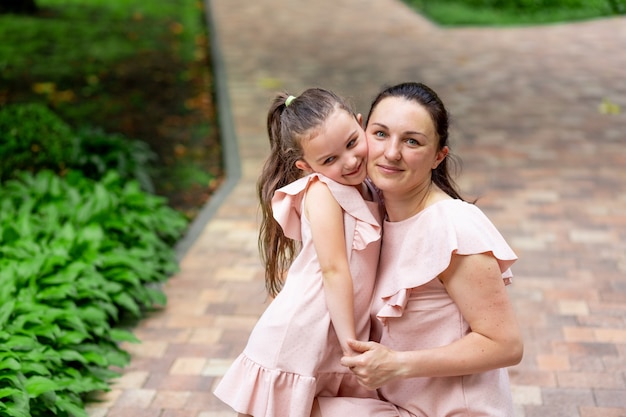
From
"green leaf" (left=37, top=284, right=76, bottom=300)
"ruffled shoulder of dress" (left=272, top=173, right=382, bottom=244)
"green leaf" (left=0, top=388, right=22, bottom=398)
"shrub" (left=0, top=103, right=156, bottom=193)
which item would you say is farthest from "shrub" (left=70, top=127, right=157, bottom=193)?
"ruffled shoulder of dress" (left=272, top=173, right=382, bottom=244)

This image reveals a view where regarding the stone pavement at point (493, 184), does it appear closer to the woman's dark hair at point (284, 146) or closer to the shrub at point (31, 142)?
the woman's dark hair at point (284, 146)

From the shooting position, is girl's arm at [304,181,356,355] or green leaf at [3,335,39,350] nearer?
girl's arm at [304,181,356,355]

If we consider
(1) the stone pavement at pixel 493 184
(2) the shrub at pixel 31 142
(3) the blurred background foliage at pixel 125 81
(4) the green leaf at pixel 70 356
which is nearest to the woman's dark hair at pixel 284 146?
A: (1) the stone pavement at pixel 493 184

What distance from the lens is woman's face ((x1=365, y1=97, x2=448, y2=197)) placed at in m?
2.54

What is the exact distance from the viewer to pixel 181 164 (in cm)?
779

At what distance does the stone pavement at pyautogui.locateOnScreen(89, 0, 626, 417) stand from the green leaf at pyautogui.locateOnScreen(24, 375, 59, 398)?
312mm

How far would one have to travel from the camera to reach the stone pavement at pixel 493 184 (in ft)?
13.4

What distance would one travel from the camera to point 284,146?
9.05ft

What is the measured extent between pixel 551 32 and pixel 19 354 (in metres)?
10.8

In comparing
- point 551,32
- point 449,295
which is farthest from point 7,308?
point 551,32

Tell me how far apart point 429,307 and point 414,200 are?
1.03 feet

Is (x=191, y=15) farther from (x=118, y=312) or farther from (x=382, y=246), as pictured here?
(x=382, y=246)

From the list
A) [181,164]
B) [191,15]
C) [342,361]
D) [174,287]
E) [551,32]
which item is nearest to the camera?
[342,361]

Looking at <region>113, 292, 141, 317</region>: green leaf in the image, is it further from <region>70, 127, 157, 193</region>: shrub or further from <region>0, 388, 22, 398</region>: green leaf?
<region>70, 127, 157, 193</region>: shrub
